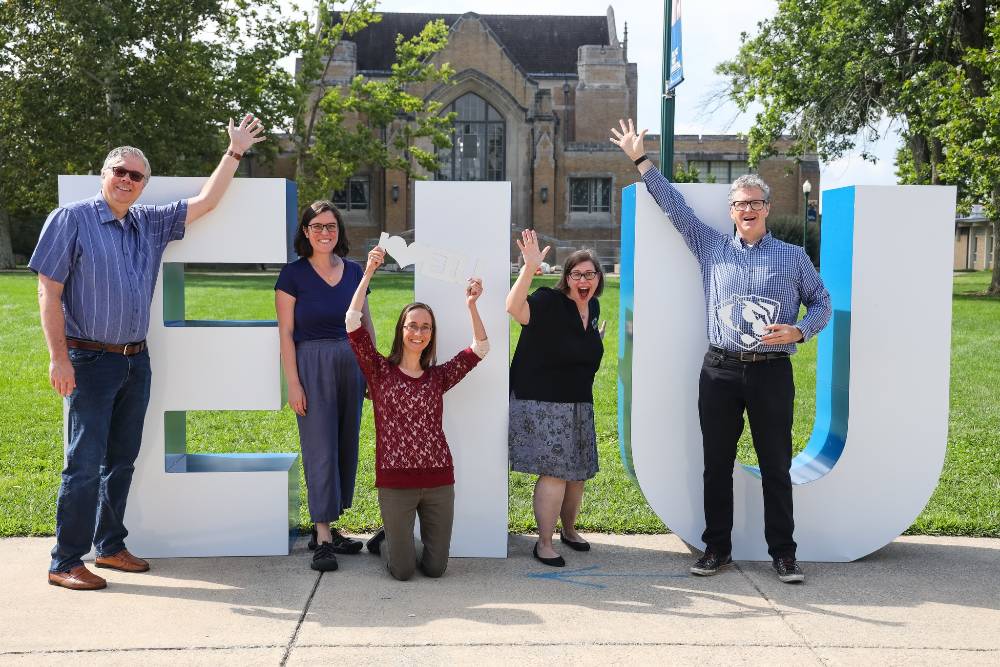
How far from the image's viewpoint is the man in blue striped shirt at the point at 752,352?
4688mm

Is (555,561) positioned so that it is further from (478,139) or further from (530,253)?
(478,139)

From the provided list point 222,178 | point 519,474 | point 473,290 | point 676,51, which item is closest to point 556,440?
point 473,290

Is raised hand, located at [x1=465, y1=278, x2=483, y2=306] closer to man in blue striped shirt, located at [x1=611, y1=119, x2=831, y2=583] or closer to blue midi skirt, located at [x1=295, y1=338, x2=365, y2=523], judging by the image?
blue midi skirt, located at [x1=295, y1=338, x2=365, y2=523]

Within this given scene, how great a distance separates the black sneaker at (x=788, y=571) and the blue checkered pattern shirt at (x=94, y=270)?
329cm

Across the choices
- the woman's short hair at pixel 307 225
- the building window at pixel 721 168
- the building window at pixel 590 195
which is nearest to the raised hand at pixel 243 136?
the woman's short hair at pixel 307 225

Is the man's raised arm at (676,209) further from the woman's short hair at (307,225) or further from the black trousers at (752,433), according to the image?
the woman's short hair at (307,225)

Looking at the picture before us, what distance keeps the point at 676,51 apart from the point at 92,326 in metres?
6.03

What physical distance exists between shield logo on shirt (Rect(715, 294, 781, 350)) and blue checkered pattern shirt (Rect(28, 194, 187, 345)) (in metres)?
2.83

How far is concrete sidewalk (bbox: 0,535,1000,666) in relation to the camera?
374 centimetres

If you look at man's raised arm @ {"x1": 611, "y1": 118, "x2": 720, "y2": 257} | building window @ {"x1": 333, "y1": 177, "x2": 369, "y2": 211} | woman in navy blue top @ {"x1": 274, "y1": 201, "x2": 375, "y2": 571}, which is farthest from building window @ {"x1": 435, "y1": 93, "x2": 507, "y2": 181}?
woman in navy blue top @ {"x1": 274, "y1": 201, "x2": 375, "y2": 571}

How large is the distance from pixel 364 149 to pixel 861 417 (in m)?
30.7

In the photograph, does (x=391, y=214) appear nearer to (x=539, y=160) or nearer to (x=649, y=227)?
(x=539, y=160)

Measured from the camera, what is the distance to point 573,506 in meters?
5.24

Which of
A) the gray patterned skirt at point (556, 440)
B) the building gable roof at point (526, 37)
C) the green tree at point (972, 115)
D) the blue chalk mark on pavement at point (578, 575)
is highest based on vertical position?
the building gable roof at point (526, 37)
